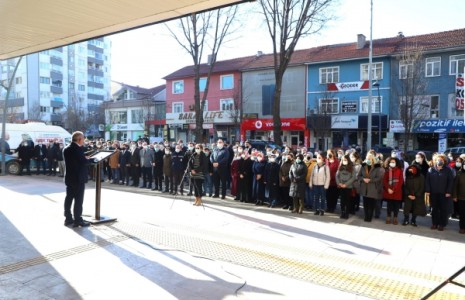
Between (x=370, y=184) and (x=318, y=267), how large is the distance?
431 cm

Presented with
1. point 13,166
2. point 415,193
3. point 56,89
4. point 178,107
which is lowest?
point 13,166

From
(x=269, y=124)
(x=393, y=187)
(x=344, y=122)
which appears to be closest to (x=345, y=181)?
(x=393, y=187)

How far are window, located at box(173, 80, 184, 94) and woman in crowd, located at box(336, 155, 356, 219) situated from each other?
43236 mm

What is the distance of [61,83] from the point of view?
258 feet

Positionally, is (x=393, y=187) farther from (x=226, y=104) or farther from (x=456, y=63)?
(x=226, y=104)

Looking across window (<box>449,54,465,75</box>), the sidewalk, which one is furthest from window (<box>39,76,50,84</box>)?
the sidewalk

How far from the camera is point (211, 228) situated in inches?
325

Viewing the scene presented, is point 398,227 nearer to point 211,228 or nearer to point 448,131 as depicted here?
point 211,228

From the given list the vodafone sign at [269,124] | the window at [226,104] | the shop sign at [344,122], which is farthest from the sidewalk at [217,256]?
the window at [226,104]

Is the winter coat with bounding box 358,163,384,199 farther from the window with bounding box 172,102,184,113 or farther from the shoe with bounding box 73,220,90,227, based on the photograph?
the window with bounding box 172,102,184,113

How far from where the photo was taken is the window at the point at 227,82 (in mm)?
46416

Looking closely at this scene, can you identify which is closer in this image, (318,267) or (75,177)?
(318,267)

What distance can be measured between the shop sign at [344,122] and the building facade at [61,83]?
42437mm

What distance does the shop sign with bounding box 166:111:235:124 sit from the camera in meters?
45.8
